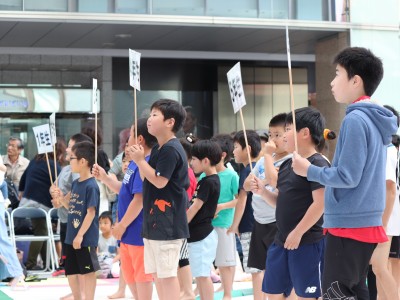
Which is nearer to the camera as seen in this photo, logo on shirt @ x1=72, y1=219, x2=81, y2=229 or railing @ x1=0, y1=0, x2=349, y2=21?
logo on shirt @ x1=72, y1=219, x2=81, y2=229

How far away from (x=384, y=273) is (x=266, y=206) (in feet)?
3.90

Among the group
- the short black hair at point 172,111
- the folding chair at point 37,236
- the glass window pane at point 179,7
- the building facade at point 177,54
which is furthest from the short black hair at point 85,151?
the glass window pane at point 179,7

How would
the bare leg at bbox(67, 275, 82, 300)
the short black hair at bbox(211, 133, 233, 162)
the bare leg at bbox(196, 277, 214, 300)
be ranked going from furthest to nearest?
1. the short black hair at bbox(211, 133, 233, 162)
2. the bare leg at bbox(67, 275, 82, 300)
3. the bare leg at bbox(196, 277, 214, 300)

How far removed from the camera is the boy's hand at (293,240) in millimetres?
5172

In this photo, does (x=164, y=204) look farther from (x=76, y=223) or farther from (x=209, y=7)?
(x=209, y=7)

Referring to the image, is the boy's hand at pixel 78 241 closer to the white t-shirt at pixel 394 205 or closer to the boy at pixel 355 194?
the white t-shirt at pixel 394 205

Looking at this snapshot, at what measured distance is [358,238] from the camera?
441 cm

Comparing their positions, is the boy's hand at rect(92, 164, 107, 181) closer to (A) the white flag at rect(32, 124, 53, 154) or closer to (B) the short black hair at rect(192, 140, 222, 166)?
(B) the short black hair at rect(192, 140, 222, 166)

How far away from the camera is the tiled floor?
371 inches

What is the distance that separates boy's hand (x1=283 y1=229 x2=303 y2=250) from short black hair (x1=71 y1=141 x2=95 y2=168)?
3.03 meters

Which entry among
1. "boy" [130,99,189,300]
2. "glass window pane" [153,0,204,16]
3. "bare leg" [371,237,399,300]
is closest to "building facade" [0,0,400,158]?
"glass window pane" [153,0,204,16]

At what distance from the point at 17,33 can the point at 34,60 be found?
5.30 feet

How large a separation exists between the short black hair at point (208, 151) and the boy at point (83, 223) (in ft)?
3.10

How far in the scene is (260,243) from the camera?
22.8 feet
